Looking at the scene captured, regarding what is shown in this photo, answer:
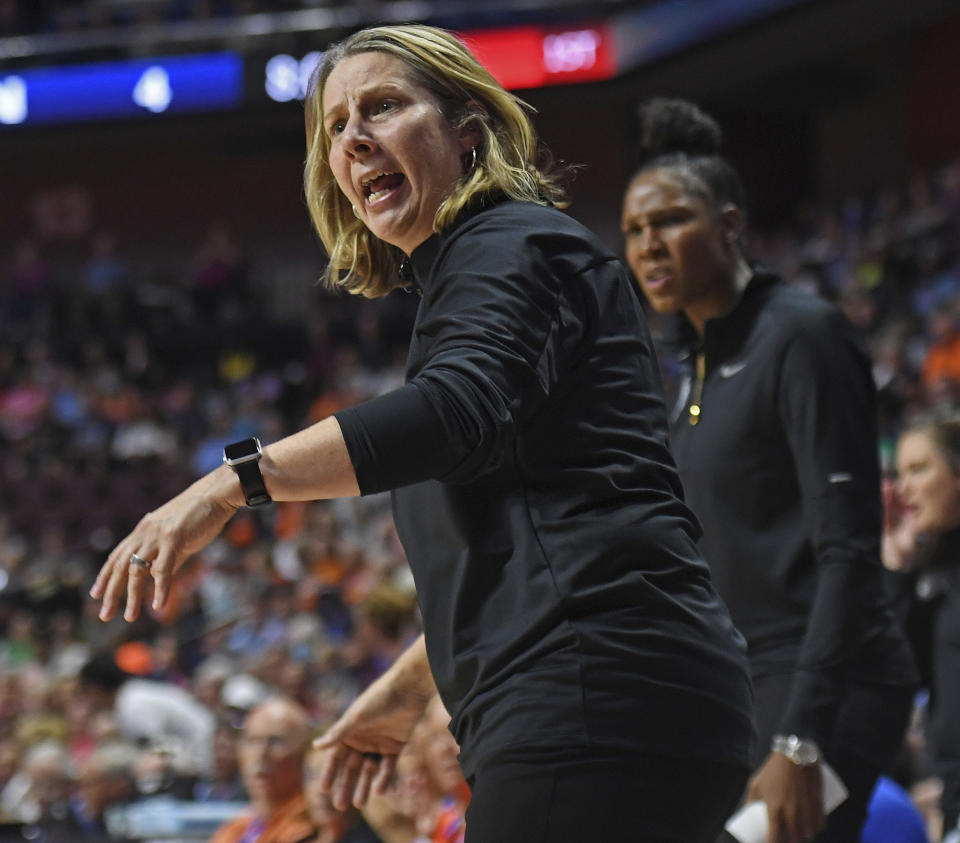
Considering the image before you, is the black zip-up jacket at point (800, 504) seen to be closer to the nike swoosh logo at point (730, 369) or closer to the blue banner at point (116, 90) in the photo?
the nike swoosh logo at point (730, 369)

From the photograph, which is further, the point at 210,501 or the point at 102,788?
the point at 102,788

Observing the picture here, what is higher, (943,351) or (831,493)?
(943,351)

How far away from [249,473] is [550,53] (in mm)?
12148

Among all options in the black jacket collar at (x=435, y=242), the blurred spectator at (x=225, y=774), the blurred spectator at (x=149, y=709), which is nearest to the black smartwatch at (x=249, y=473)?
the black jacket collar at (x=435, y=242)

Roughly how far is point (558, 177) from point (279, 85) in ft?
39.5

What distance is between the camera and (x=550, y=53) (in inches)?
518

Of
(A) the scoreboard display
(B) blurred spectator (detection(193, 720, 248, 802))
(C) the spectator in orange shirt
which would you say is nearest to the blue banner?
(A) the scoreboard display

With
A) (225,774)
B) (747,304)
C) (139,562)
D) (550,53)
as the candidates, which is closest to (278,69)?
(550,53)

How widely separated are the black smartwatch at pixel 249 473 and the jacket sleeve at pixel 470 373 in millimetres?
96

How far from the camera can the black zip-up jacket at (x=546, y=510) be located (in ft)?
5.04

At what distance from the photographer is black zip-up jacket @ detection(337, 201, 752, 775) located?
5.04ft

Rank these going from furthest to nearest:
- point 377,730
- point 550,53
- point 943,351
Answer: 1. point 550,53
2. point 943,351
3. point 377,730

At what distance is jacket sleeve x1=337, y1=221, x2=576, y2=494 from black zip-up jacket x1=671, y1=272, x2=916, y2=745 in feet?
3.30

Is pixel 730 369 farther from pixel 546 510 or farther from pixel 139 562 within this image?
pixel 139 562
